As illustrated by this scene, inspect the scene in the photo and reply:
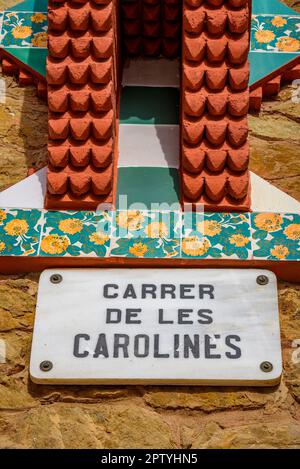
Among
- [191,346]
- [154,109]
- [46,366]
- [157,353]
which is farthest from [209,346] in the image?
[154,109]

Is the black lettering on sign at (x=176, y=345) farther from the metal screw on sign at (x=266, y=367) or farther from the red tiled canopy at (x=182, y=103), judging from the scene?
the red tiled canopy at (x=182, y=103)

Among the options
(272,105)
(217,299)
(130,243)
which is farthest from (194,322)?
(272,105)

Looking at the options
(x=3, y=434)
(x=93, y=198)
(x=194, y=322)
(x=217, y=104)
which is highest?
(x=217, y=104)

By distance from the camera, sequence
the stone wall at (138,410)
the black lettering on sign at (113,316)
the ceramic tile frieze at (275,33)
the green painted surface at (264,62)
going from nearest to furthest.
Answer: the stone wall at (138,410) < the black lettering on sign at (113,316) < the green painted surface at (264,62) < the ceramic tile frieze at (275,33)

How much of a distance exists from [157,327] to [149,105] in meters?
0.98

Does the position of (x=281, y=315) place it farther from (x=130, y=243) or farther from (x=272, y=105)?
(x=272, y=105)

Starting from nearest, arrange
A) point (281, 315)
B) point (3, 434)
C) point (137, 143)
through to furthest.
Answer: point (3, 434) → point (281, 315) → point (137, 143)

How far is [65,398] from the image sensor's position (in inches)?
134

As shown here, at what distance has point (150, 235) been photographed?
3.61 metres

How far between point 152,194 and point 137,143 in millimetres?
254

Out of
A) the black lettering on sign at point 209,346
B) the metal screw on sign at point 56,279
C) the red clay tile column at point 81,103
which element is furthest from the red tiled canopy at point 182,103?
the black lettering on sign at point 209,346

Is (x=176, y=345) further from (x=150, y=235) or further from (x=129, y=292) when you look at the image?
(x=150, y=235)

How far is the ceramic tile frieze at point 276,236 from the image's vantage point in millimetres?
3582

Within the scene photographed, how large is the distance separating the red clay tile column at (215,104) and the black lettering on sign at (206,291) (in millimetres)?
298
